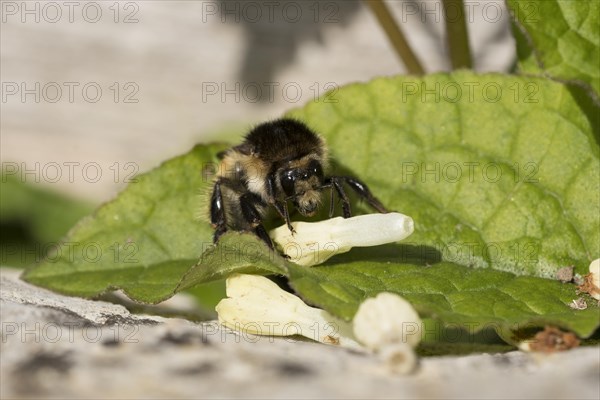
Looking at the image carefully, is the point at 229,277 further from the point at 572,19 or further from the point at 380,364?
the point at 572,19

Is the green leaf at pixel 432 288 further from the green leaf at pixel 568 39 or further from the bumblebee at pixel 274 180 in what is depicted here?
the green leaf at pixel 568 39

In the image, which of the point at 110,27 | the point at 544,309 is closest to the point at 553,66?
the point at 544,309

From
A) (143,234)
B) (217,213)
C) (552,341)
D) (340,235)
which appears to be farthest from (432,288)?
(143,234)

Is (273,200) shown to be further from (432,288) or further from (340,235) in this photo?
(432,288)

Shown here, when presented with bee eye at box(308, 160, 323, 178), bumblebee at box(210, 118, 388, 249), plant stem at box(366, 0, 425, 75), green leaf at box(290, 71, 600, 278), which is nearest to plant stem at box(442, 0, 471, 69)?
plant stem at box(366, 0, 425, 75)

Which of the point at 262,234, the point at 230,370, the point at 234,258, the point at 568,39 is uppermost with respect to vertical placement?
the point at 568,39

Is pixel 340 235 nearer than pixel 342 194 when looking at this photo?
Yes
